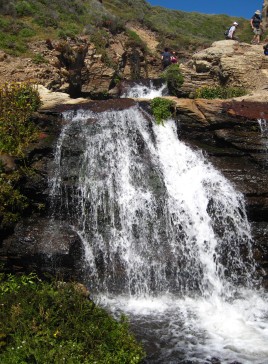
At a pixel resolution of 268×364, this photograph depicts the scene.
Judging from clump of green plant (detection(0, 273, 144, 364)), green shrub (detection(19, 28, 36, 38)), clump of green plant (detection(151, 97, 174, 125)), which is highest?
green shrub (detection(19, 28, 36, 38))

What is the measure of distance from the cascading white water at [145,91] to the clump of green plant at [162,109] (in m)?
5.23

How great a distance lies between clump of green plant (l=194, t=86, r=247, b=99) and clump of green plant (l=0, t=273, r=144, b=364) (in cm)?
1172

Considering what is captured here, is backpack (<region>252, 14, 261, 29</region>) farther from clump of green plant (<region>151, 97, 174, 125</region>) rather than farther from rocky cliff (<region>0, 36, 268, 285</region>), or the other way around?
clump of green plant (<region>151, 97, 174, 125</region>)

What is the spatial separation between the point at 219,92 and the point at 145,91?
4.48m

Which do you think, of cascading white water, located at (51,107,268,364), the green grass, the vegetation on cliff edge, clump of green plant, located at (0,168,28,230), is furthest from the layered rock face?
clump of green plant, located at (0,168,28,230)

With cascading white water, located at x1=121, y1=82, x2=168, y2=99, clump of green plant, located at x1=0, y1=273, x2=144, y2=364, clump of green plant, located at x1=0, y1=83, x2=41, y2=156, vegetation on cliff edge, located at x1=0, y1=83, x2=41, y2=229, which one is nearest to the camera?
clump of green plant, located at x1=0, y1=273, x2=144, y2=364

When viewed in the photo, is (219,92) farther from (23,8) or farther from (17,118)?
(23,8)

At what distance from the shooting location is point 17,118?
12789 millimetres

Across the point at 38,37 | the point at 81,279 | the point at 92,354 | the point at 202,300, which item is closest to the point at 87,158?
the point at 81,279

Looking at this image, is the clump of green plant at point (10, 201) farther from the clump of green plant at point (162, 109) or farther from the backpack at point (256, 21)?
the backpack at point (256, 21)

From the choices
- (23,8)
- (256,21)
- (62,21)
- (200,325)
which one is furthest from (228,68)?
(23,8)

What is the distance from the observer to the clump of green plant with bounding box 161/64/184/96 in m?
17.9

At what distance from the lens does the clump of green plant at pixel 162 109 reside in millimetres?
13797

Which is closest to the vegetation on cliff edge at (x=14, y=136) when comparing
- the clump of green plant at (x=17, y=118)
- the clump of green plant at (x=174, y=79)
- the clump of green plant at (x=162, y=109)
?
the clump of green plant at (x=17, y=118)
